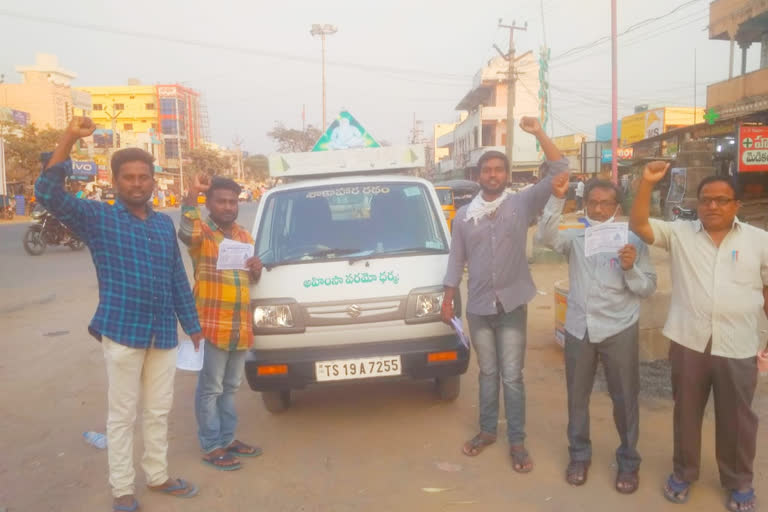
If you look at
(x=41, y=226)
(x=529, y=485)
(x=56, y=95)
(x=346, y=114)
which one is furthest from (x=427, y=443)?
(x=56, y=95)

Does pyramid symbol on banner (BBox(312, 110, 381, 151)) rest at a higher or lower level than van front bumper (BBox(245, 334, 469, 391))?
higher

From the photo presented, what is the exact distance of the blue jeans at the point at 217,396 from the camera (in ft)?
12.5

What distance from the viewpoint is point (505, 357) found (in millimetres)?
3775

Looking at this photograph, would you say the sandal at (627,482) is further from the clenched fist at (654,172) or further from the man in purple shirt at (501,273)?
the clenched fist at (654,172)

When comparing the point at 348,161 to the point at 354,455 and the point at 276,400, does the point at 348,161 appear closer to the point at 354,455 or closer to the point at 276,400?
the point at 276,400

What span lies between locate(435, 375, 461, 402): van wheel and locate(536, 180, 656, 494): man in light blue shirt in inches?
53.0

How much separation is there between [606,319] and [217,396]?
2.36 metres

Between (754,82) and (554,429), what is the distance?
1888cm

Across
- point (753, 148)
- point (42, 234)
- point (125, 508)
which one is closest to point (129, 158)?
point (125, 508)

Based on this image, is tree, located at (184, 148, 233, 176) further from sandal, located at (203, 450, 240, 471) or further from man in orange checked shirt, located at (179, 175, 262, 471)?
sandal, located at (203, 450, 240, 471)

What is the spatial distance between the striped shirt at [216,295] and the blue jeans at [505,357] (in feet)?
4.63

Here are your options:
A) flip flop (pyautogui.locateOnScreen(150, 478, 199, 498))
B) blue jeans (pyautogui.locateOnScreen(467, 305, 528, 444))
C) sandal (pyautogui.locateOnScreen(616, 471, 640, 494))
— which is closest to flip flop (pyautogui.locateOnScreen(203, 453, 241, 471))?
flip flop (pyautogui.locateOnScreen(150, 478, 199, 498))

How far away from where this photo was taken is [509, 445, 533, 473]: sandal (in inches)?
146

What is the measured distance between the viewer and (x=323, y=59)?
41219 mm
